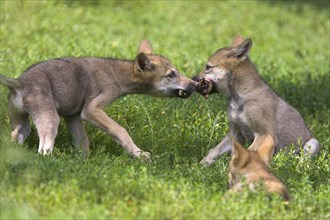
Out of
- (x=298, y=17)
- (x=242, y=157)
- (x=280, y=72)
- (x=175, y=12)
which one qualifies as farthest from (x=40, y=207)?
(x=298, y=17)

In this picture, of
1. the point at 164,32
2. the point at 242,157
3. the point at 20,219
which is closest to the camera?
the point at 20,219

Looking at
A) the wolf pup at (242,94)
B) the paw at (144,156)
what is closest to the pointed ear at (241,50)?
the wolf pup at (242,94)

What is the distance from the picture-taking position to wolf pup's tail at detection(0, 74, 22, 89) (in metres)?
8.63

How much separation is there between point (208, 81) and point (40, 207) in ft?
11.4

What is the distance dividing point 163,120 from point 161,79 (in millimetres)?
644

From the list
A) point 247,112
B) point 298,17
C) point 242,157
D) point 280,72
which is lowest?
point 298,17

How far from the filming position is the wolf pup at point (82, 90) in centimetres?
875

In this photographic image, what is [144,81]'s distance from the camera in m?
10.1

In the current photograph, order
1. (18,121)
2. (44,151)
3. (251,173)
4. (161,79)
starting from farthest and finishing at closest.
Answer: (161,79) < (18,121) < (44,151) < (251,173)

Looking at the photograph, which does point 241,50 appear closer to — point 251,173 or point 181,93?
point 181,93

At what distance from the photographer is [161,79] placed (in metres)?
10.2

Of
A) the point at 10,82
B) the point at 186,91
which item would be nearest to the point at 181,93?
the point at 186,91

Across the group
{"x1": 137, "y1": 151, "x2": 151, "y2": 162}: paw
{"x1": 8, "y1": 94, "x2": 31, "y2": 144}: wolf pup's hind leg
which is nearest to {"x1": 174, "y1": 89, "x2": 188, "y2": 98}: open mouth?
{"x1": 137, "y1": 151, "x2": 151, "y2": 162}: paw

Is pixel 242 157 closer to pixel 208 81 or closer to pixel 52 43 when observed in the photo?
pixel 208 81
